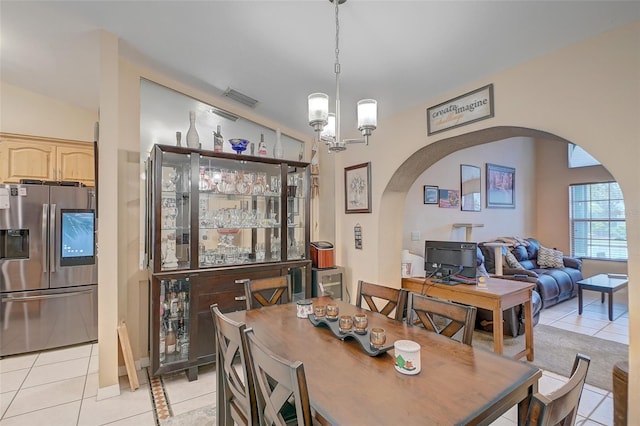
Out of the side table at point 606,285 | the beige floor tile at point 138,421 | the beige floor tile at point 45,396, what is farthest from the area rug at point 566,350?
the beige floor tile at point 45,396

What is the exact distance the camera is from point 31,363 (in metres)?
3.11

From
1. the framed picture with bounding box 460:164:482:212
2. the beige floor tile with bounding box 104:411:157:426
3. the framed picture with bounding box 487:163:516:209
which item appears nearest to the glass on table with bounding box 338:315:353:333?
the beige floor tile with bounding box 104:411:157:426

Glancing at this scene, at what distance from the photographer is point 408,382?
47.5 inches

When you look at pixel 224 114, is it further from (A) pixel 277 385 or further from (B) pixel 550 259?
(B) pixel 550 259

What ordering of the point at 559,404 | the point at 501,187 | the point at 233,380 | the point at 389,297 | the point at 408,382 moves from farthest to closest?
1. the point at 501,187
2. the point at 389,297
3. the point at 233,380
4. the point at 408,382
5. the point at 559,404

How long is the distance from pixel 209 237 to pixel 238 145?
100 cm

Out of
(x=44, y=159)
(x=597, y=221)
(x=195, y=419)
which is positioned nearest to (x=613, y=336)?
(x=597, y=221)

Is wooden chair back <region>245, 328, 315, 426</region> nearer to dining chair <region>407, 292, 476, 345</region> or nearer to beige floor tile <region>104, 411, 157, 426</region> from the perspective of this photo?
dining chair <region>407, 292, 476, 345</region>

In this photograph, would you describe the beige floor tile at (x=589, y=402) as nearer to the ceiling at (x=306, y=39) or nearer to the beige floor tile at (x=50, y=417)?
the ceiling at (x=306, y=39)

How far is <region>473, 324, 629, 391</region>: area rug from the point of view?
2.87 m

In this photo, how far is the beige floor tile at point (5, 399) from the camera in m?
2.34

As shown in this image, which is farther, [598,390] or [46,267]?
[46,267]

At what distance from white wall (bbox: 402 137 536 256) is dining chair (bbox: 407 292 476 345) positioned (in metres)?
2.32

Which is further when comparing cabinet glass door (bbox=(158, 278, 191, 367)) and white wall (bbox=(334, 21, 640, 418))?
cabinet glass door (bbox=(158, 278, 191, 367))
